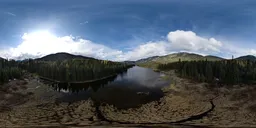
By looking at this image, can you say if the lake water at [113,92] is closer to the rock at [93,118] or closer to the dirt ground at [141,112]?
the dirt ground at [141,112]

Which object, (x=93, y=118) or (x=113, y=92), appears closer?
(x=93, y=118)

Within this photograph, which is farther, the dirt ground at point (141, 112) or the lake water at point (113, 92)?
the lake water at point (113, 92)

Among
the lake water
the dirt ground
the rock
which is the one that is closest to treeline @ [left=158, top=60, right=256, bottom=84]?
the lake water

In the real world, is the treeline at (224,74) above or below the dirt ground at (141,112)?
above

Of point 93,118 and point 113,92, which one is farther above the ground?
point 113,92

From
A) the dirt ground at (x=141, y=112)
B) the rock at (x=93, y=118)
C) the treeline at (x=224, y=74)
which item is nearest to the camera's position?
the dirt ground at (x=141, y=112)

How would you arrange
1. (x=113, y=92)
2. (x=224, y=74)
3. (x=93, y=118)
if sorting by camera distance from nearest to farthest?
(x=93, y=118) < (x=113, y=92) < (x=224, y=74)

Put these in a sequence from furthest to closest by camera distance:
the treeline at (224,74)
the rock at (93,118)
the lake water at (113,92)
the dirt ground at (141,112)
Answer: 1. the treeline at (224,74)
2. the lake water at (113,92)
3. the rock at (93,118)
4. the dirt ground at (141,112)

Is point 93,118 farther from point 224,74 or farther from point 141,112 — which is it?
point 224,74

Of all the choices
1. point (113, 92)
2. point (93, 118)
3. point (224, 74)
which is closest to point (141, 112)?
point (93, 118)

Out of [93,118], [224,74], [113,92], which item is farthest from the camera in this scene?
[224,74]

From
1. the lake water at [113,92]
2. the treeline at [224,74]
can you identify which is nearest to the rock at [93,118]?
the lake water at [113,92]

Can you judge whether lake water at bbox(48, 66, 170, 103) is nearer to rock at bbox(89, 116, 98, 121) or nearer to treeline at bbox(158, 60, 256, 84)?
rock at bbox(89, 116, 98, 121)

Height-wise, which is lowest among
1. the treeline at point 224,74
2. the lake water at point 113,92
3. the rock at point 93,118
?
the rock at point 93,118
